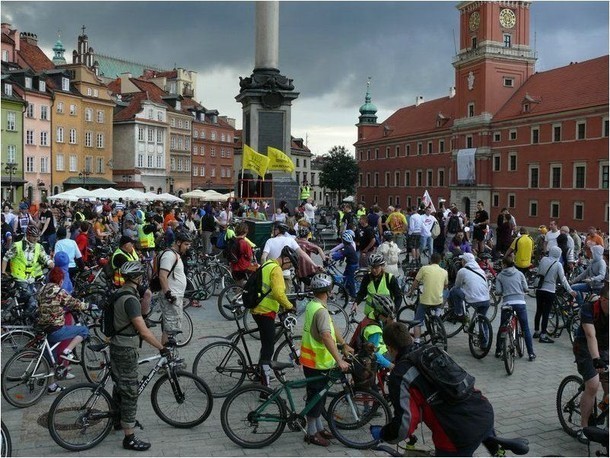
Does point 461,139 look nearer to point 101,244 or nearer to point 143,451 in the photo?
point 101,244

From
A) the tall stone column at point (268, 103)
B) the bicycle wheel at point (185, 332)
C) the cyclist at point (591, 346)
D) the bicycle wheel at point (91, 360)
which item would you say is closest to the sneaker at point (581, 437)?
the cyclist at point (591, 346)

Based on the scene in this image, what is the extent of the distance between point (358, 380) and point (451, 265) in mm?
9397

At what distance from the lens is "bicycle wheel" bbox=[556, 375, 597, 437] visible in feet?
24.2

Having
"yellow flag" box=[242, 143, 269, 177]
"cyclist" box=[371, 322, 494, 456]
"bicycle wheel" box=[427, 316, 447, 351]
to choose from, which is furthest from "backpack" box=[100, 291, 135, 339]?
"yellow flag" box=[242, 143, 269, 177]

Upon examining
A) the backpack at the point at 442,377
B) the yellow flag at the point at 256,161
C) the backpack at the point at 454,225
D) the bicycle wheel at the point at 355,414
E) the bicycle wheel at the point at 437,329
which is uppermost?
the yellow flag at the point at 256,161

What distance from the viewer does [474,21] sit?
72.7 meters

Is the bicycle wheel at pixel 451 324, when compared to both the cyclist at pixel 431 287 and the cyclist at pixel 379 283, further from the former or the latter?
the cyclist at pixel 379 283

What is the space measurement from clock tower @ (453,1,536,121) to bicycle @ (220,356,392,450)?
2681 inches

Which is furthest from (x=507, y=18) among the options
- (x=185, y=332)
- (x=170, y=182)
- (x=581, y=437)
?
(x=581, y=437)

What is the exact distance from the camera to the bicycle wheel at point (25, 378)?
805 cm

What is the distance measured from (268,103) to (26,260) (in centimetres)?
1439

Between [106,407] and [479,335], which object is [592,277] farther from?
[106,407]

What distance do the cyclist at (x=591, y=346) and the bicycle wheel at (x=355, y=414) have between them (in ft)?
7.16

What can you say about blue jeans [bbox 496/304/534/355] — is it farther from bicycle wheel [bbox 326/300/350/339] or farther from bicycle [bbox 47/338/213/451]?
bicycle [bbox 47/338/213/451]
